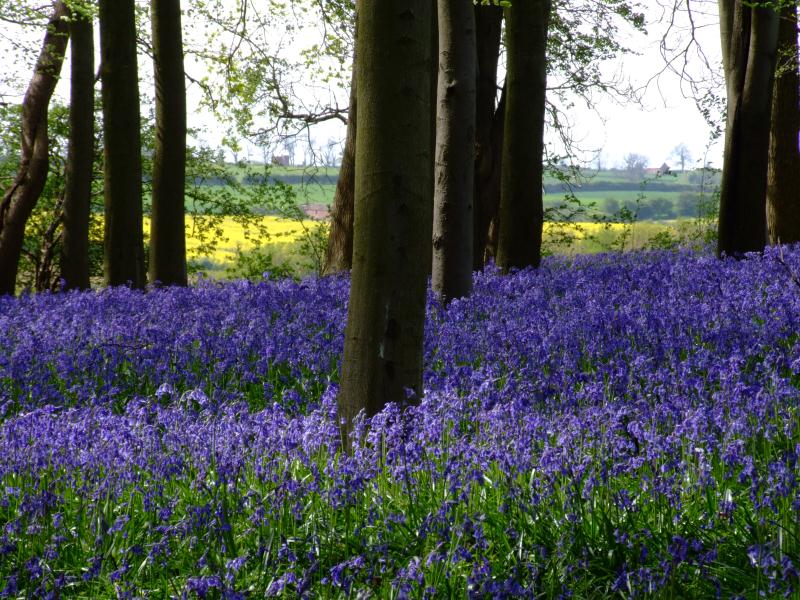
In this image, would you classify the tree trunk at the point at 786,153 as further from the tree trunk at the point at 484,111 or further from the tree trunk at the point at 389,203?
the tree trunk at the point at 389,203

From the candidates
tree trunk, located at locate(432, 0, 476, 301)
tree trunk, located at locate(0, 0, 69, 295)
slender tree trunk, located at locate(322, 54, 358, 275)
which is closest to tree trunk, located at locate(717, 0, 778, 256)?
tree trunk, located at locate(432, 0, 476, 301)

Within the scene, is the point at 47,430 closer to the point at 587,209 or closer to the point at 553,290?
the point at 553,290

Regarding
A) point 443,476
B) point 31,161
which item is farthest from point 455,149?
point 31,161

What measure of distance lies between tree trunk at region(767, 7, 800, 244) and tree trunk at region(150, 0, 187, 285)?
10.6 metres

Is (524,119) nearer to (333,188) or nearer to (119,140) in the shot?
(119,140)

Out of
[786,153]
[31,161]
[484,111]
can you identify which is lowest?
[31,161]

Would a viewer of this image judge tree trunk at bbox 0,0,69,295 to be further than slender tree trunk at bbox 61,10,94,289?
Yes

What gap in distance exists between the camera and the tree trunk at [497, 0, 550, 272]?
11.3 metres

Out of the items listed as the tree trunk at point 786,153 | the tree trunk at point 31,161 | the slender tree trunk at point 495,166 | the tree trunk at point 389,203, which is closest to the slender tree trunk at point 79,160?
the tree trunk at point 31,161

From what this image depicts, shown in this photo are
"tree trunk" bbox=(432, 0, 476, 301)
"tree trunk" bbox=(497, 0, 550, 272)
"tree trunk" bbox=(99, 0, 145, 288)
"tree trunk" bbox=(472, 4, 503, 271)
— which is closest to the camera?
"tree trunk" bbox=(432, 0, 476, 301)

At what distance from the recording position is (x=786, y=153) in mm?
15547

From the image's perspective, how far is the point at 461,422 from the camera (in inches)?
207

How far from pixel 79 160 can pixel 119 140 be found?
2.77m

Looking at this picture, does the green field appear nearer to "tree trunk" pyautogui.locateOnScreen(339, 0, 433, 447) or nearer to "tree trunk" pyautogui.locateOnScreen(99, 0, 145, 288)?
"tree trunk" pyautogui.locateOnScreen(99, 0, 145, 288)
